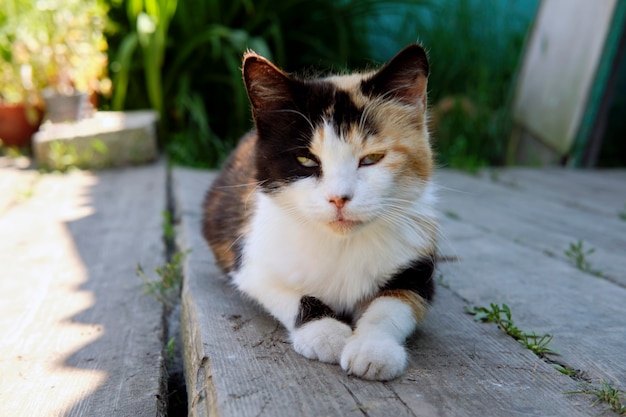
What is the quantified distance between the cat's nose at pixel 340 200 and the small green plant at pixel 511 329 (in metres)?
0.56

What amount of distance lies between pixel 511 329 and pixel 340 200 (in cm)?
59

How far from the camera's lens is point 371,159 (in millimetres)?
1628

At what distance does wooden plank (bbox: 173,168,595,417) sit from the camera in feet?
4.10

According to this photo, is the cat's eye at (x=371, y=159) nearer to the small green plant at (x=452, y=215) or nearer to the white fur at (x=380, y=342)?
the white fur at (x=380, y=342)

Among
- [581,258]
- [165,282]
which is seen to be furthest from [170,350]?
[581,258]

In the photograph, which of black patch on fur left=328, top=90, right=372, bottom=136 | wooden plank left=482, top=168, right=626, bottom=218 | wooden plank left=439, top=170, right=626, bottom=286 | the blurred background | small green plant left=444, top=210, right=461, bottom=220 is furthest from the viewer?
the blurred background

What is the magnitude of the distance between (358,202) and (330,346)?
0.35 m

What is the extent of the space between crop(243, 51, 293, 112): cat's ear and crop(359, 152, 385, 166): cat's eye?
262 millimetres

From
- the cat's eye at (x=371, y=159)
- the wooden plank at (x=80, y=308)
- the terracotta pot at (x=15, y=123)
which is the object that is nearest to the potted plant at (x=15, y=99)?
the terracotta pot at (x=15, y=123)

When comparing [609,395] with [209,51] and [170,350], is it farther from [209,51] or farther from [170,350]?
[209,51]

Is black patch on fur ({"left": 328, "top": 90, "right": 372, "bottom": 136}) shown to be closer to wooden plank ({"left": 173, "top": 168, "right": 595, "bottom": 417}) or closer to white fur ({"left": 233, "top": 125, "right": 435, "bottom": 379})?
white fur ({"left": 233, "top": 125, "right": 435, "bottom": 379})

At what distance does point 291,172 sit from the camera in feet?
5.44

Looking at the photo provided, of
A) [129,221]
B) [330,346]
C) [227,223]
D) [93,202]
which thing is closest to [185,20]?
[93,202]

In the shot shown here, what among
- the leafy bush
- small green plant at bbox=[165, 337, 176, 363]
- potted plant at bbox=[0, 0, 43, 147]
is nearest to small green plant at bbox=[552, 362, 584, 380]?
small green plant at bbox=[165, 337, 176, 363]
